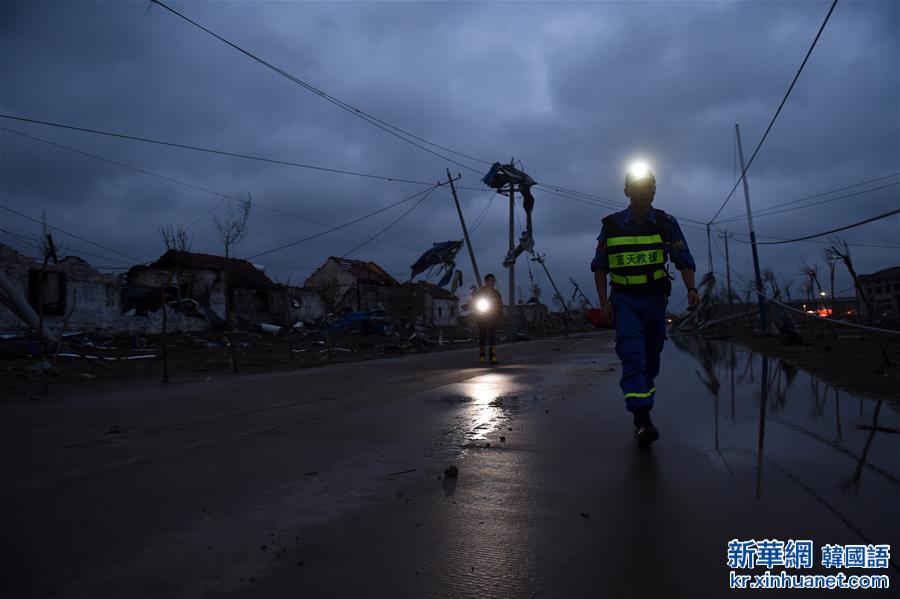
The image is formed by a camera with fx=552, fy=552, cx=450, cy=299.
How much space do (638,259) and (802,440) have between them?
165 centimetres

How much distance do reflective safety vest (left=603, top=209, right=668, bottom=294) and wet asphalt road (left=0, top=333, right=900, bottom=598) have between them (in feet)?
3.72

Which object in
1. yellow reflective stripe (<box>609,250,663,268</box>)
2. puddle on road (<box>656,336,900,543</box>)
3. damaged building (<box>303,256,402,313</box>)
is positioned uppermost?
damaged building (<box>303,256,402,313</box>)

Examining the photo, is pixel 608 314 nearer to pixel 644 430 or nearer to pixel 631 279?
pixel 631 279

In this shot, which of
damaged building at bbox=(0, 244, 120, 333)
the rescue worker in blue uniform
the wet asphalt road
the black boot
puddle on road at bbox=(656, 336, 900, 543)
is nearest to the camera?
the wet asphalt road

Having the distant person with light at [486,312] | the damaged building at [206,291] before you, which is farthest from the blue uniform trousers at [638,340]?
the damaged building at [206,291]

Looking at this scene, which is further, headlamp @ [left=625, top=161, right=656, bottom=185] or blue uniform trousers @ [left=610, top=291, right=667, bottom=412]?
headlamp @ [left=625, top=161, right=656, bottom=185]

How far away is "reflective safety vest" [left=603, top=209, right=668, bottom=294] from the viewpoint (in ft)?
13.8

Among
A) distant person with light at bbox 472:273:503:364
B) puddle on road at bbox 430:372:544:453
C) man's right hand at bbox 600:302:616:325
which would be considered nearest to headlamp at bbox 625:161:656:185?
man's right hand at bbox 600:302:616:325

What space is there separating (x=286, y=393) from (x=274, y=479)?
13.5 feet

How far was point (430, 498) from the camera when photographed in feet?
8.68

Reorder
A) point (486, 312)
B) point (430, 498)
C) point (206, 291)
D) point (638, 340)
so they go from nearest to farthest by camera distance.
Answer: point (430, 498) → point (638, 340) → point (486, 312) → point (206, 291)

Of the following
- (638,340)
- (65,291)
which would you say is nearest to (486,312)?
(638,340)

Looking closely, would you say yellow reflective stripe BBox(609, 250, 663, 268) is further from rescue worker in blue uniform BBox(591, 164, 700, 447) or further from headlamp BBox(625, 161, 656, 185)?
headlamp BBox(625, 161, 656, 185)

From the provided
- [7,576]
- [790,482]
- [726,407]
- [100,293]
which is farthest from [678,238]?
[100,293]
